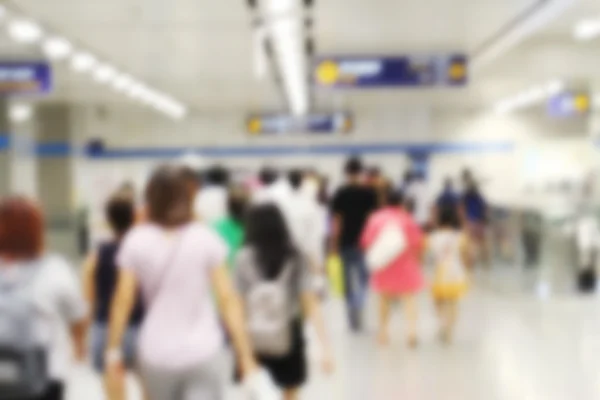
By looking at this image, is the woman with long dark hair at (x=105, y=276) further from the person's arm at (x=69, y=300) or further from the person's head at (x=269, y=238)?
the person's arm at (x=69, y=300)

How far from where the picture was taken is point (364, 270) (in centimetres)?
1255

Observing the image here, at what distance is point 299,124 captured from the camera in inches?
1211

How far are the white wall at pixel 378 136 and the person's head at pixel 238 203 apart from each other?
954 inches

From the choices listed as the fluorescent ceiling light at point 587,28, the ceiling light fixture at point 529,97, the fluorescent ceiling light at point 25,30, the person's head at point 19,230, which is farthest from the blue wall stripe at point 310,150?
the person's head at point 19,230

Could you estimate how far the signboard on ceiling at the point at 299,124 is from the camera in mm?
30562

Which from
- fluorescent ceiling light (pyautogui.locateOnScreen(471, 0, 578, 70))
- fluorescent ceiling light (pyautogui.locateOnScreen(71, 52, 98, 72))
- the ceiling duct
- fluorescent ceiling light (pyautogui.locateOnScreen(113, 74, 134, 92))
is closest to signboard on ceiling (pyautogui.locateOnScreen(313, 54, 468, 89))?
the ceiling duct

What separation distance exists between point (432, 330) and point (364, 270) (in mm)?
1180

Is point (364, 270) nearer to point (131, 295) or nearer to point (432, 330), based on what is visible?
point (432, 330)

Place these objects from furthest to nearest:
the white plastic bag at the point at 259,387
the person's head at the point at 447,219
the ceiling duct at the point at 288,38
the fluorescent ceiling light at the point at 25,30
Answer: the fluorescent ceiling light at the point at 25,30 < the ceiling duct at the point at 288,38 < the person's head at the point at 447,219 < the white plastic bag at the point at 259,387

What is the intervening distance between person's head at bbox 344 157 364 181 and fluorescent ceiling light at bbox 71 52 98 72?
6.40 metres

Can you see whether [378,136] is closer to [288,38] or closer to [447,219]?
[288,38]

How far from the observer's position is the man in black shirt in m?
12.4

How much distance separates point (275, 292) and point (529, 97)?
72.4 feet

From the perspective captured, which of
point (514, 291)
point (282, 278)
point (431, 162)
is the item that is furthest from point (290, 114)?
point (282, 278)
